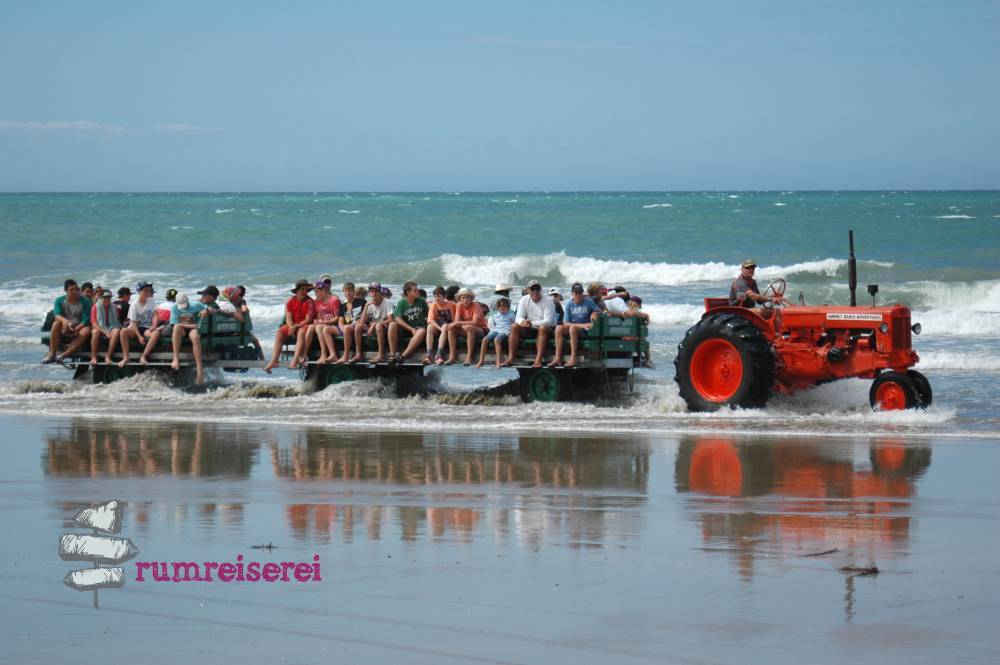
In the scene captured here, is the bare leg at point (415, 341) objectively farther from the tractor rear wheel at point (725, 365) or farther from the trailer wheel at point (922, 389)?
the trailer wheel at point (922, 389)

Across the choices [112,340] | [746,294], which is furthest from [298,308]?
[746,294]

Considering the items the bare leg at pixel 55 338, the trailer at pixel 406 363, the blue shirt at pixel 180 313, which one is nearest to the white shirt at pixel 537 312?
the trailer at pixel 406 363

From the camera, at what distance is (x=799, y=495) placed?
976 centimetres

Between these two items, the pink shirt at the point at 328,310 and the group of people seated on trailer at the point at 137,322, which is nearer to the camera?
the pink shirt at the point at 328,310

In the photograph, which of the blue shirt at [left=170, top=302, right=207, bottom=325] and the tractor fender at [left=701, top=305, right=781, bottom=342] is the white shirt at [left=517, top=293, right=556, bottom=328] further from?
the blue shirt at [left=170, top=302, right=207, bottom=325]

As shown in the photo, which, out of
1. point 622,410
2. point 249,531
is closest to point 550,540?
point 249,531

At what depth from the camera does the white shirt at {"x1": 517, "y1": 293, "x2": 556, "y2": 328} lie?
15.5 m

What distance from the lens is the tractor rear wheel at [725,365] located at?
1429 cm

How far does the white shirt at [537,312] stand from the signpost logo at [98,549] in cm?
697

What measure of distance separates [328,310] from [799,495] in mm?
7989

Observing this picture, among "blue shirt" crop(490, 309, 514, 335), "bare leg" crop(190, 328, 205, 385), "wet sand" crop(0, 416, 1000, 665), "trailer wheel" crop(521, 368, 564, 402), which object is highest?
"blue shirt" crop(490, 309, 514, 335)

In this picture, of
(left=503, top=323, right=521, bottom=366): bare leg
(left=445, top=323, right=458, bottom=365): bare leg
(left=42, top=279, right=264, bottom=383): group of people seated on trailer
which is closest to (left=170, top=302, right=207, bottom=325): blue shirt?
(left=42, top=279, right=264, bottom=383): group of people seated on trailer

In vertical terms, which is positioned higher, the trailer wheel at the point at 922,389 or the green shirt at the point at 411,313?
the green shirt at the point at 411,313

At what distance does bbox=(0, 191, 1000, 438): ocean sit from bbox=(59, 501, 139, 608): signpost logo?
510 cm
